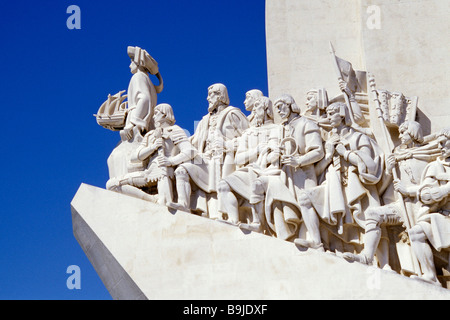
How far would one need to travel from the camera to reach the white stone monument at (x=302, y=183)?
31.2ft

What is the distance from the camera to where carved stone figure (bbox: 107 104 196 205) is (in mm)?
10664

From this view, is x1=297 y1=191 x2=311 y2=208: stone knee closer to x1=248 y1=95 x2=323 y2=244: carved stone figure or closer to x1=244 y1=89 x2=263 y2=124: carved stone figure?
x1=248 y1=95 x2=323 y2=244: carved stone figure

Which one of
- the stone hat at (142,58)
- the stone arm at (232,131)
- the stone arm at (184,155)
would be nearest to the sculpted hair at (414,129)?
the stone arm at (232,131)

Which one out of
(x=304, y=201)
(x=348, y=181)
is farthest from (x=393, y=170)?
(x=304, y=201)

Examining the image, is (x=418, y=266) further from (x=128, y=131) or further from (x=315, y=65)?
(x=128, y=131)

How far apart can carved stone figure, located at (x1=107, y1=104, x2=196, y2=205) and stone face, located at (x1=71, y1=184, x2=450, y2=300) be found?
28 cm

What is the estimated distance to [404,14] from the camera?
37.2 ft

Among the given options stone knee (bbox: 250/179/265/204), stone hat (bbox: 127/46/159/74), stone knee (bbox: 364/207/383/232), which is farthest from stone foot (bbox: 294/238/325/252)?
stone hat (bbox: 127/46/159/74)

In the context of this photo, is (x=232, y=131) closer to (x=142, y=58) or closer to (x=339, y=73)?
(x=339, y=73)

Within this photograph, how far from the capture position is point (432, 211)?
9578 millimetres

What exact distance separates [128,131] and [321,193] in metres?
2.88

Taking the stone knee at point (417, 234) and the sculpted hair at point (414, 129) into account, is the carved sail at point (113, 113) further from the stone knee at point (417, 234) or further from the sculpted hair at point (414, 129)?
the stone knee at point (417, 234)

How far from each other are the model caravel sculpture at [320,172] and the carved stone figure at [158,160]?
1cm

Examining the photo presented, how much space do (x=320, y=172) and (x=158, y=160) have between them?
1.86m
